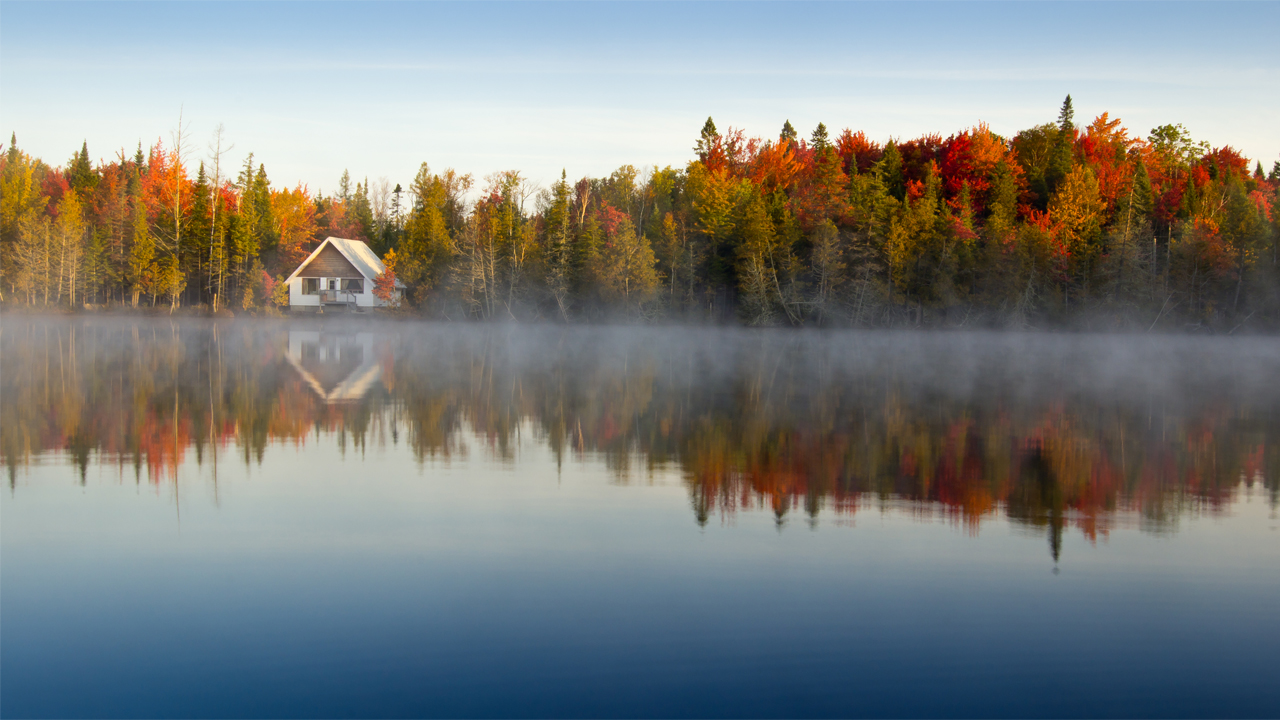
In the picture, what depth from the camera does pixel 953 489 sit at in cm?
1022

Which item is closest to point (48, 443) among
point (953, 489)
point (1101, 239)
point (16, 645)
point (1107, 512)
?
point (16, 645)

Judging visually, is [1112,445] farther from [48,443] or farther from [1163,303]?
[1163,303]

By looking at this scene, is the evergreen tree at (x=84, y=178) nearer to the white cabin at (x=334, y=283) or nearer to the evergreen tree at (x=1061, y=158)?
the white cabin at (x=334, y=283)

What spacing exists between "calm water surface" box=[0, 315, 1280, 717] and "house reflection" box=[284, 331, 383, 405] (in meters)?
2.72

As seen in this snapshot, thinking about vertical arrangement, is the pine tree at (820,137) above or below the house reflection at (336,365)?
above

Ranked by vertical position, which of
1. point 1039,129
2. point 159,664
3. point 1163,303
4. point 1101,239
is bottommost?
point 159,664

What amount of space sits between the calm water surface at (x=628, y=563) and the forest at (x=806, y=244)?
50503 millimetres

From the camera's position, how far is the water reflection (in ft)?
33.5

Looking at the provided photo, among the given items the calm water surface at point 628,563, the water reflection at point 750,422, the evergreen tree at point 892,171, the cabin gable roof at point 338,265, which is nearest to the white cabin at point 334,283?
the cabin gable roof at point 338,265

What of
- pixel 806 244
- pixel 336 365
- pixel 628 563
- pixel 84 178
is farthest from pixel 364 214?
pixel 628 563

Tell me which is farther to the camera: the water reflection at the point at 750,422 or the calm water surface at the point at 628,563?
the water reflection at the point at 750,422

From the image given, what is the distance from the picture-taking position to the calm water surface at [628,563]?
5250mm

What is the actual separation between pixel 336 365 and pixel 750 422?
15639 millimetres

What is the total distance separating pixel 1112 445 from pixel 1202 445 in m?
1.52
